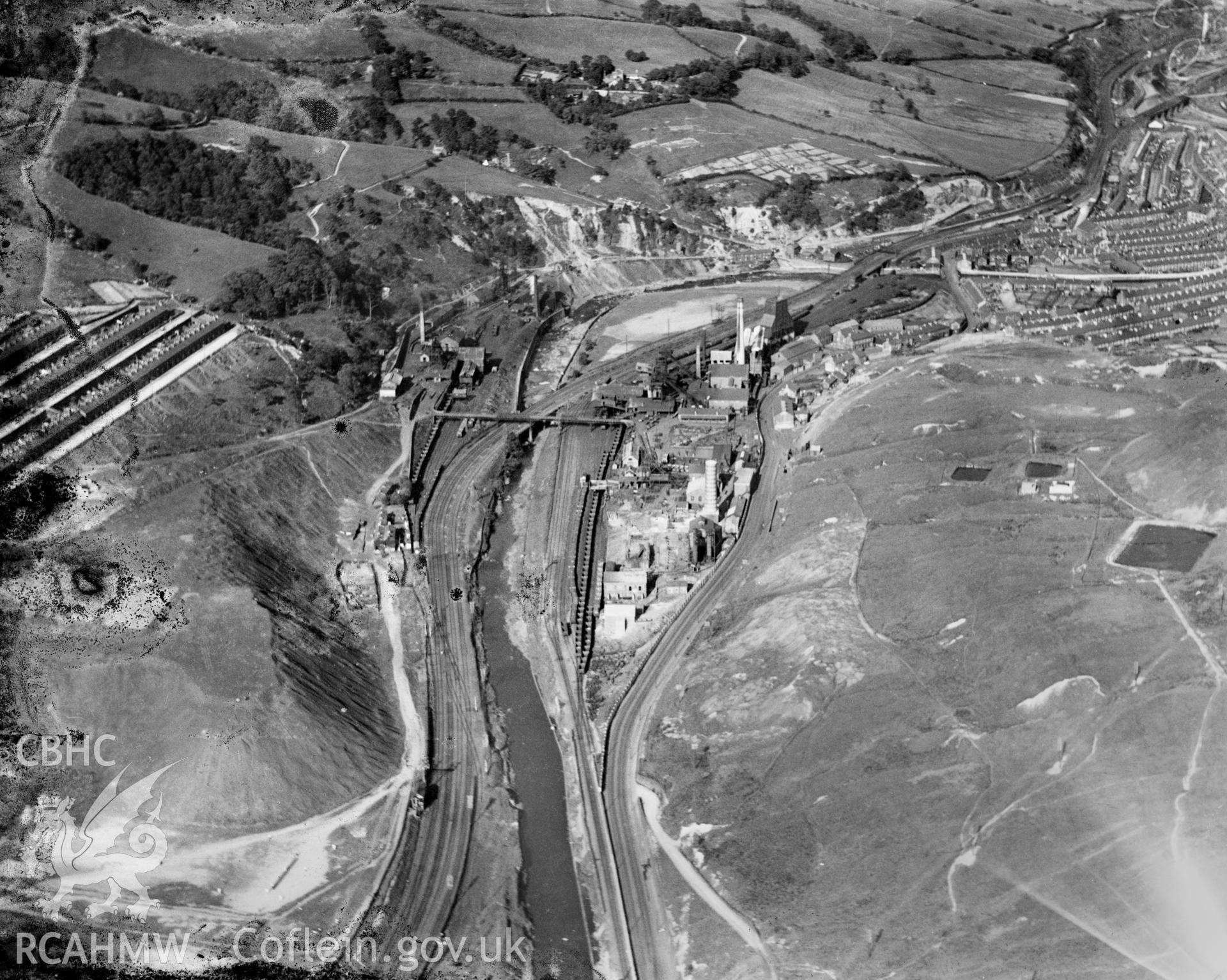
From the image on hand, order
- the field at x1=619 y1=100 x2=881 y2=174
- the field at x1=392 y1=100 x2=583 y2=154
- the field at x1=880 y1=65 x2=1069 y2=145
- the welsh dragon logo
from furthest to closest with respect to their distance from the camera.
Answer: the field at x1=880 y1=65 x2=1069 y2=145 → the field at x1=392 y1=100 x2=583 y2=154 → the field at x1=619 y1=100 x2=881 y2=174 → the welsh dragon logo

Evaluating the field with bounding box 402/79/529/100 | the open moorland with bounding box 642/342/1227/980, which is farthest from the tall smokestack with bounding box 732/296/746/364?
the field with bounding box 402/79/529/100

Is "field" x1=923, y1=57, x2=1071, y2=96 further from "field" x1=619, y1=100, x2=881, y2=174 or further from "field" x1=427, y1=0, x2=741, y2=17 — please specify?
"field" x1=619, y1=100, x2=881, y2=174

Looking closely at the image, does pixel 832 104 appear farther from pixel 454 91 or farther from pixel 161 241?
pixel 161 241

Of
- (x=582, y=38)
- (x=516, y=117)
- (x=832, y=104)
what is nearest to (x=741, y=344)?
(x=516, y=117)

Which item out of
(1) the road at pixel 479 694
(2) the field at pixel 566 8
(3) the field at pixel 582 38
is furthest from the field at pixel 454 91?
(1) the road at pixel 479 694

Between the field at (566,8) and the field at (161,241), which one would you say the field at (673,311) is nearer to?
the field at (161,241)

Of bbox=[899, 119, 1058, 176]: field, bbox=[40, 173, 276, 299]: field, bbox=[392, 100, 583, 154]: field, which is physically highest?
bbox=[392, 100, 583, 154]: field

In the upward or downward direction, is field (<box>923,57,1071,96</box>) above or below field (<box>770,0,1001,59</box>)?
below
